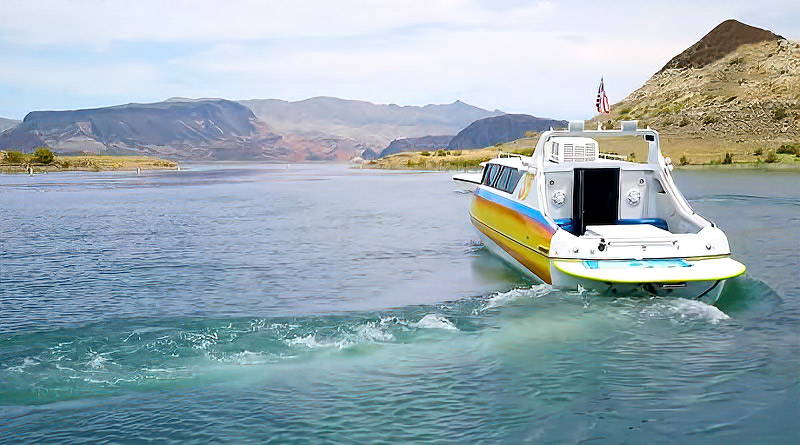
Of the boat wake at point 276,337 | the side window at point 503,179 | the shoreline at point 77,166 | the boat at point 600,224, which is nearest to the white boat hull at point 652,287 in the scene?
the boat at point 600,224

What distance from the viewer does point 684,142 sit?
291 ft

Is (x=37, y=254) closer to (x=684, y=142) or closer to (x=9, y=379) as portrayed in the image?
(x=9, y=379)

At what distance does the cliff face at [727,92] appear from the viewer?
90188mm

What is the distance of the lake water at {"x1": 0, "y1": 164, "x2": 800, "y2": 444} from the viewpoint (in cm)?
973

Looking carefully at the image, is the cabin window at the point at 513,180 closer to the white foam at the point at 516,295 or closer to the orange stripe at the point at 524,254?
the orange stripe at the point at 524,254

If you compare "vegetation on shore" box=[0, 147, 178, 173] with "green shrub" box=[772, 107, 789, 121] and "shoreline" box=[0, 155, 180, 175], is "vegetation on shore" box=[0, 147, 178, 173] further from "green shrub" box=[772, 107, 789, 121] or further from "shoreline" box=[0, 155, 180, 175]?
"green shrub" box=[772, 107, 789, 121]

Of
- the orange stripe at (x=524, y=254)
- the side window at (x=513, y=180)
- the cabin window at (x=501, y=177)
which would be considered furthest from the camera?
the cabin window at (x=501, y=177)

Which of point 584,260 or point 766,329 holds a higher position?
point 584,260

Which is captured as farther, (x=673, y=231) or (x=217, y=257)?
(x=217, y=257)

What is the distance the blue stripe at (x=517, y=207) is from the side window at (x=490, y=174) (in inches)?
13.7

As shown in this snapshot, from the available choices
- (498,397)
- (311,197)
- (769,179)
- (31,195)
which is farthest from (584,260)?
(31,195)

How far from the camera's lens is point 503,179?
23.8 m

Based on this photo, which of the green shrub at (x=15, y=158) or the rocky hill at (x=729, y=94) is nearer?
the rocky hill at (x=729, y=94)

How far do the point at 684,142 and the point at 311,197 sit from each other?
173 ft
